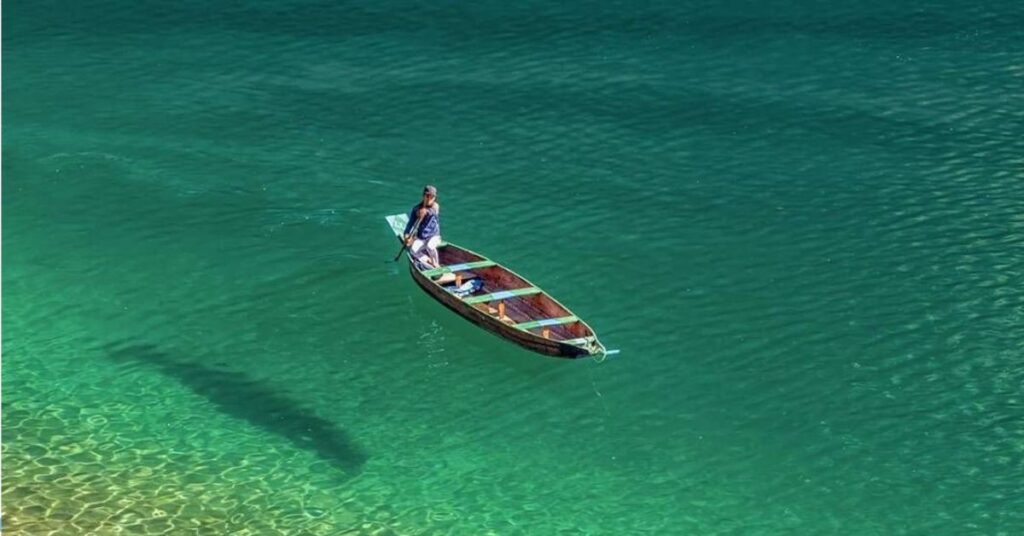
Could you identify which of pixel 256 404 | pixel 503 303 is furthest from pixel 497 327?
pixel 256 404

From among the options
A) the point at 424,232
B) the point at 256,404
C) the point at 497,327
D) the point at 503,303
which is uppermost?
the point at 424,232

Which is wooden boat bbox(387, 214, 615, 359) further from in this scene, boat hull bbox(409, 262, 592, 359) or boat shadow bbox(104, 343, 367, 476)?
boat shadow bbox(104, 343, 367, 476)

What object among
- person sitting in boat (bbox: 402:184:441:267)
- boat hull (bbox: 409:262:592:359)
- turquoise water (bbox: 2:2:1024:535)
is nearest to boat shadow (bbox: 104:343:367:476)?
turquoise water (bbox: 2:2:1024:535)

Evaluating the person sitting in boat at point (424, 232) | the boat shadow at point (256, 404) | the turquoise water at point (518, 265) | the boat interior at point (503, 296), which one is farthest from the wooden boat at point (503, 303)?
the boat shadow at point (256, 404)

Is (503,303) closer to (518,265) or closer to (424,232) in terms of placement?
(424,232)

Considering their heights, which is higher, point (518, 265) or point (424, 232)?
point (424, 232)

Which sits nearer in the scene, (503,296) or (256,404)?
(256,404)
